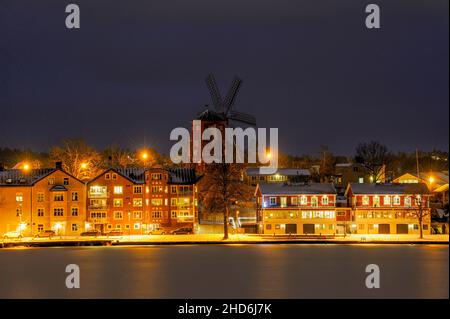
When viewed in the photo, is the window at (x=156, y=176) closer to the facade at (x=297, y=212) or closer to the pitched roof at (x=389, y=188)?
the facade at (x=297, y=212)

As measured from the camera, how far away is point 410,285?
173 feet

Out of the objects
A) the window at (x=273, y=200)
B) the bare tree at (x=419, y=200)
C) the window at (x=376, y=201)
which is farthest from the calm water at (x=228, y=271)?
the window at (x=376, y=201)

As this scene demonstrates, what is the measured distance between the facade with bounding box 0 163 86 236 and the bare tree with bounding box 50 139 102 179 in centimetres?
893

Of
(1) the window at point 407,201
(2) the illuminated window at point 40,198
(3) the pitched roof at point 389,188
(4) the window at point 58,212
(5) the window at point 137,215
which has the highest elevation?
(3) the pitched roof at point 389,188

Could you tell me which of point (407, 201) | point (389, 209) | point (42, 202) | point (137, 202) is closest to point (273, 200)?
point (389, 209)

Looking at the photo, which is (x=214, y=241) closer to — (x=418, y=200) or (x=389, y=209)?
(x=389, y=209)

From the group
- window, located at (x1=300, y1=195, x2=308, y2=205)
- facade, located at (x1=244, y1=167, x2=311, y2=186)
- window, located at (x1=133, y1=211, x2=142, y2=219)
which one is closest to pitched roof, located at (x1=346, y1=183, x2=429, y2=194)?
window, located at (x1=300, y1=195, x2=308, y2=205)

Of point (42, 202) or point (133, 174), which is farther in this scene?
point (133, 174)

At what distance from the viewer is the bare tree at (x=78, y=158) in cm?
10100

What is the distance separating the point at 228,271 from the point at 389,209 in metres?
33.3

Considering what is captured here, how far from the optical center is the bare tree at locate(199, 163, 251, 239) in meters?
79.8

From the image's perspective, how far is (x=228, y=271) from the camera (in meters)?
58.9

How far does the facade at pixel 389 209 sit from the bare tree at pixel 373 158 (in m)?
28.9

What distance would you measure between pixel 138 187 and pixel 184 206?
5.30 metres
